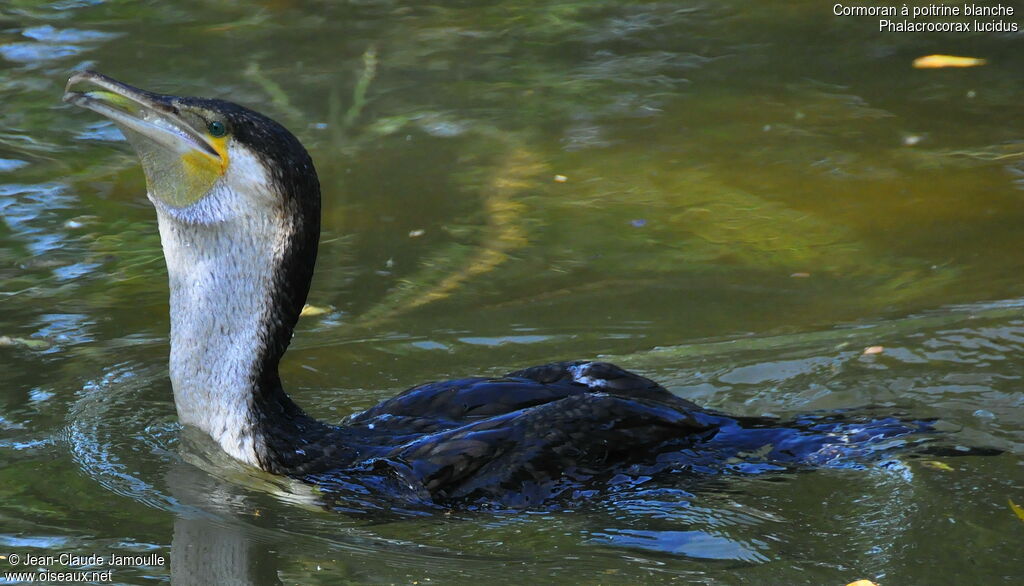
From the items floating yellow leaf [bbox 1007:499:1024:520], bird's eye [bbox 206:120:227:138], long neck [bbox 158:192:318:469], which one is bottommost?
floating yellow leaf [bbox 1007:499:1024:520]

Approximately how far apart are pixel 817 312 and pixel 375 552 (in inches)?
119

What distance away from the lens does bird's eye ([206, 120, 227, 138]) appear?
508cm

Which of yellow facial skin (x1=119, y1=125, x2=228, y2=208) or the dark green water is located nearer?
the dark green water

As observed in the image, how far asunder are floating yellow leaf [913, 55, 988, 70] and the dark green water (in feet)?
0.53

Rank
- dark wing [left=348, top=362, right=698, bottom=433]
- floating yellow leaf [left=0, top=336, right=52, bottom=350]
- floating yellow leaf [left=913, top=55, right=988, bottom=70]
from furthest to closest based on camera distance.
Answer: floating yellow leaf [left=913, top=55, right=988, bottom=70]
floating yellow leaf [left=0, top=336, right=52, bottom=350]
dark wing [left=348, top=362, right=698, bottom=433]

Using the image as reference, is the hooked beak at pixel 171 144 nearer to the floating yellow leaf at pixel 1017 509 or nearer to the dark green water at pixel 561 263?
the dark green water at pixel 561 263

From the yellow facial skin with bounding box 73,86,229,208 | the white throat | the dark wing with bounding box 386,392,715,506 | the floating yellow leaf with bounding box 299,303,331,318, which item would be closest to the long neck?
the white throat

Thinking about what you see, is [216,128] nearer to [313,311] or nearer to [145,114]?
[145,114]

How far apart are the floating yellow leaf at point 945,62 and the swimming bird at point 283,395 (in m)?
5.74

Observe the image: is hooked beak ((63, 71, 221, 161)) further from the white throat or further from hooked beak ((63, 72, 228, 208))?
the white throat

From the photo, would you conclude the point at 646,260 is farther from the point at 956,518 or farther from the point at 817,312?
the point at 956,518

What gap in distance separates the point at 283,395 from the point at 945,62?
6825 mm

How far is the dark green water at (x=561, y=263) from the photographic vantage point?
190 inches

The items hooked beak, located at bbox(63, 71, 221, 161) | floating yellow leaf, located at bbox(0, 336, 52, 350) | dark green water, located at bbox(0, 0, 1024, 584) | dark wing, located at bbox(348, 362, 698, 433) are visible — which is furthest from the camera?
floating yellow leaf, located at bbox(0, 336, 52, 350)
